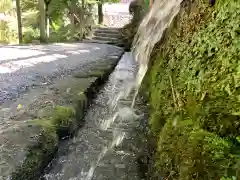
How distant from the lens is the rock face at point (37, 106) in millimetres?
2881

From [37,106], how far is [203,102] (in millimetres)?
2774

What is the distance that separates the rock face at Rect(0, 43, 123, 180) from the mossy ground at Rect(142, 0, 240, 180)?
1401mm

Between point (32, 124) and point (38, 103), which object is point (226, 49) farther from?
point (38, 103)

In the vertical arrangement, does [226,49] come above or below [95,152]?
above

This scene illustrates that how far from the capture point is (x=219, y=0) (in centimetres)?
324

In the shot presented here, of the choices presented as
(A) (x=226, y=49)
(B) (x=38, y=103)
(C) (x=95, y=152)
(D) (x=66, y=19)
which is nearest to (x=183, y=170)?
(A) (x=226, y=49)

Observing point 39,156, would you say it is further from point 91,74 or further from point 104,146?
point 91,74

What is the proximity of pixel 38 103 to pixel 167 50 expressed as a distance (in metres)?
2.56

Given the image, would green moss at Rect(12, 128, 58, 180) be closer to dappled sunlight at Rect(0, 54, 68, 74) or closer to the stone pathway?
dappled sunlight at Rect(0, 54, 68, 74)

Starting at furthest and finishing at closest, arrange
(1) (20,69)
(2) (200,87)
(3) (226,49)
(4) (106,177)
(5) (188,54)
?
(1) (20,69) < (5) (188,54) < (4) (106,177) < (2) (200,87) < (3) (226,49)

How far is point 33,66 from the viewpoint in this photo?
7539 millimetres

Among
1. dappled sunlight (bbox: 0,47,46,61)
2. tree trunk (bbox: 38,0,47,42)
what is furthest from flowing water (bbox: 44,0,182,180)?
tree trunk (bbox: 38,0,47,42)

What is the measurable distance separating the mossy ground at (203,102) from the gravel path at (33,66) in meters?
3.22

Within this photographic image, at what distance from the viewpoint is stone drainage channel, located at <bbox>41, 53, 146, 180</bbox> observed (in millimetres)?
3277
